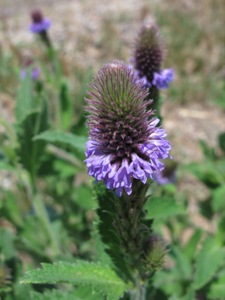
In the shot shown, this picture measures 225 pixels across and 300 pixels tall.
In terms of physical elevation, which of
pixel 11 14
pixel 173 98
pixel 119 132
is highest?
pixel 11 14

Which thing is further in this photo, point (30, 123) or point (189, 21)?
point (189, 21)

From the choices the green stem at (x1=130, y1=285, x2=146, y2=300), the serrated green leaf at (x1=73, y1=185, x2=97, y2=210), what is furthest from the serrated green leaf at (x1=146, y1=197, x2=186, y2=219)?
the serrated green leaf at (x1=73, y1=185, x2=97, y2=210)

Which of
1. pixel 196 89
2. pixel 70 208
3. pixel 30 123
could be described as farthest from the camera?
pixel 196 89

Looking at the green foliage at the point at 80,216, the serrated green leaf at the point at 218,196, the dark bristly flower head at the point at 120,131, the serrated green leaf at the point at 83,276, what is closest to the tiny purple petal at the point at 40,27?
the green foliage at the point at 80,216

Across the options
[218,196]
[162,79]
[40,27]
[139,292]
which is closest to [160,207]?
[139,292]

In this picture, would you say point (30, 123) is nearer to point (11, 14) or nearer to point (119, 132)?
point (119, 132)

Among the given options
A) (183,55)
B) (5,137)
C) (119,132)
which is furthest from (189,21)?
(119,132)
